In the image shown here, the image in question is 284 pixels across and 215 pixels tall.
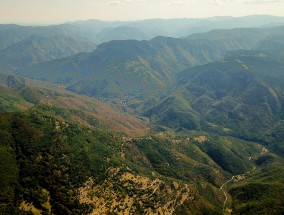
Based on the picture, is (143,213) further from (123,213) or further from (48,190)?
(48,190)

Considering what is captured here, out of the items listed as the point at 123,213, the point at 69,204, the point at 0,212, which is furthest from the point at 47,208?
the point at 123,213

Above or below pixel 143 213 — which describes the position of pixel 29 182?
above

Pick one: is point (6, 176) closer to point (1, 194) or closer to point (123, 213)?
point (1, 194)

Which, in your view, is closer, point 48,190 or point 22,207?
point 22,207

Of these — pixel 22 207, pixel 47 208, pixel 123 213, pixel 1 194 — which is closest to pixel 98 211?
pixel 123 213

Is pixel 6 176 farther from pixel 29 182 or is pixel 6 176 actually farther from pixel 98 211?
pixel 98 211

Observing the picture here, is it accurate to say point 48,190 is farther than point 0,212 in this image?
Yes

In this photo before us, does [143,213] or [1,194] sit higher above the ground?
[1,194]

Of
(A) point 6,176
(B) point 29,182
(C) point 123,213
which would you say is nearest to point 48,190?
(B) point 29,182
